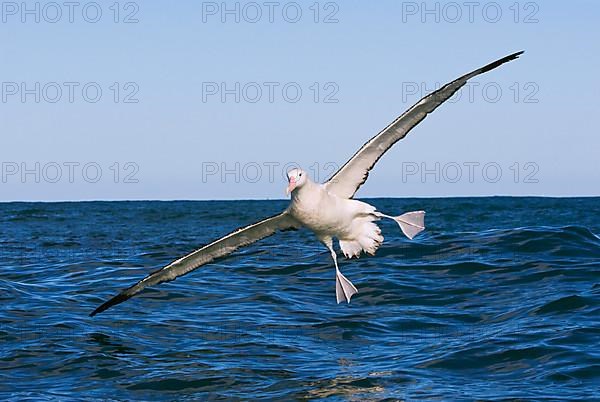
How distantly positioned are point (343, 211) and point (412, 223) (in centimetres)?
138

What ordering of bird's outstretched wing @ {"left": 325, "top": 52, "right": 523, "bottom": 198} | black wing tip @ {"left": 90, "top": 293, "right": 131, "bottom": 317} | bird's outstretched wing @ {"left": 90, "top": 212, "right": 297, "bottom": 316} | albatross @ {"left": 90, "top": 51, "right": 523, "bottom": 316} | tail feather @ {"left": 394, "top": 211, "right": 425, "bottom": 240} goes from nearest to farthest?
bird's outstretched wing @ {"left": 325, "top": 52, "right": 523, "bottom": 198} < albatross @ {"left": 90, "top": 51, "right": 523, "bottom": 316} < bird's outstretched wing @ {"left": 90, "top": 212, "right": 297, "bottom": 316} < tail feather @ {"left": 394, "top": 211, "right": 425, "bottom": 240} < black wing tip @ {"left": 90, "top": 293, "right": 131, "bottom": 317}

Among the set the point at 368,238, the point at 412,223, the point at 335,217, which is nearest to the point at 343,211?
the point at 335,217

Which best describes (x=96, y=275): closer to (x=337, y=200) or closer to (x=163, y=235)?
(x=337, y=200)

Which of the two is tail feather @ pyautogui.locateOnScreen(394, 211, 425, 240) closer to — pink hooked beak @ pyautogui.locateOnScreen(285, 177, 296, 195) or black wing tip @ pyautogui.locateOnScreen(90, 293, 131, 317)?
pink hooked beak @ pyautogui.locateOnScreen(285, 177, 296, 195)

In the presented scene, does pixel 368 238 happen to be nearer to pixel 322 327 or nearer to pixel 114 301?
pixel 322 327

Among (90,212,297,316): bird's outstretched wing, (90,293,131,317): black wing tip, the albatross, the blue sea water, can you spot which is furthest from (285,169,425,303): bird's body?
(90,293,131,317): black wing tip

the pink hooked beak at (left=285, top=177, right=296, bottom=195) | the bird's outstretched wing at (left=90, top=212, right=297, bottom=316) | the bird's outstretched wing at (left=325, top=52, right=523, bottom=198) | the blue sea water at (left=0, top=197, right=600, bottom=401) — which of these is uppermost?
the bird's outstretched wing at (left=325, top=52, right=523, bottom=198)

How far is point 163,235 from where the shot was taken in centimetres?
3578

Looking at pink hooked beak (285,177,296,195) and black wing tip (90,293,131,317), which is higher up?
pink hooked beak (285,177,296,195)

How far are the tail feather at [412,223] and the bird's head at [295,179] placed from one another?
1.98 metres

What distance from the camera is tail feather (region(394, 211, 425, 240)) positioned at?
42.0ft

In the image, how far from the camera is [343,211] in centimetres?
1190

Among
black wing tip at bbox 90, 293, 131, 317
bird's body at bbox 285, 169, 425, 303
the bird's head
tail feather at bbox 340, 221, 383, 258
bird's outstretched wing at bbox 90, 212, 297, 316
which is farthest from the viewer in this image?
black wing tip at bbox 90, 293, 131, 317

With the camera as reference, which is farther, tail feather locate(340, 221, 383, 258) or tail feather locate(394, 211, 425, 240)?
tail feather locate(394, 211, 425, 240)
